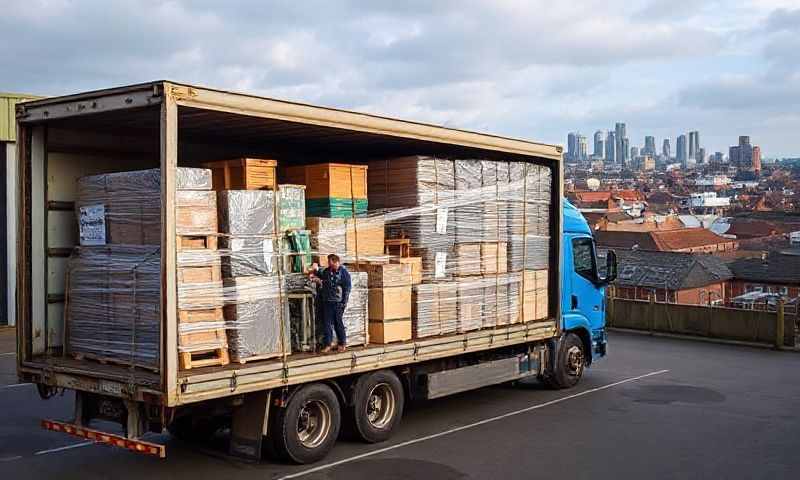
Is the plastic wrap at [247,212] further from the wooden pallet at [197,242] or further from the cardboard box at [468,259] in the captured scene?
the cardboard box at [468,259]

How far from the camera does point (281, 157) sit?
38.6ft

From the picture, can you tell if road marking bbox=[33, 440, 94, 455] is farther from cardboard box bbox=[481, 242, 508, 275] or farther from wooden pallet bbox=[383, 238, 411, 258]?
cardboard box bbox=[481, 242, 508, 275]

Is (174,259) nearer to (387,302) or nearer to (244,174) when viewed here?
(244,174)

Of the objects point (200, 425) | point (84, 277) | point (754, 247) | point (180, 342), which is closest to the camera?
point (180, 342)

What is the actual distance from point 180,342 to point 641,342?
14.7 meters

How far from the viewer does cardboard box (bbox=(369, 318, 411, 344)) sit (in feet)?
32.7

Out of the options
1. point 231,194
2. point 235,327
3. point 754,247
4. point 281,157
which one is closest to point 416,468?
point 235,327

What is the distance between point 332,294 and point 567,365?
5.60 m

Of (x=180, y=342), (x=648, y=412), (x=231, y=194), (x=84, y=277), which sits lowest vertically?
(x=648, y=412)

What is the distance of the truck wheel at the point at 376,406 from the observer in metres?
9.62

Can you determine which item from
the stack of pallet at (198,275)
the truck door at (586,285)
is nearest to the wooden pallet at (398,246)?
the stack of pallet at (198,275)

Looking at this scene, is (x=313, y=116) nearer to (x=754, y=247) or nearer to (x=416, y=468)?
(x=416, y=468)

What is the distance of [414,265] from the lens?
10.5 meters

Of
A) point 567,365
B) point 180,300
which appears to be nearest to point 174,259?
point 180,300
